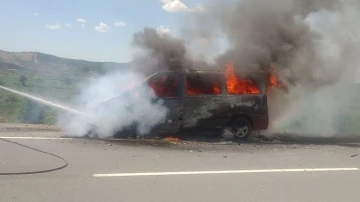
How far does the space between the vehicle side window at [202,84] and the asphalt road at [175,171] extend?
4.43 feet

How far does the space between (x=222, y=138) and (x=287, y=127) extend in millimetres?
4575

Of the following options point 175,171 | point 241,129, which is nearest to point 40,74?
point 241,129

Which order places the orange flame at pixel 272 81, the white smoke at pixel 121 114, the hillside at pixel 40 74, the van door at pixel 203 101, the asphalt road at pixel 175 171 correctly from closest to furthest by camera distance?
Result: the asphalt road at pixel 175 171
the white smoke at pixel 121 114
the van door at pixel 203 101
the orange flame at pixel 272 81
the hillside at pixel 40 74

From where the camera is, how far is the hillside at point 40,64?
5447cm

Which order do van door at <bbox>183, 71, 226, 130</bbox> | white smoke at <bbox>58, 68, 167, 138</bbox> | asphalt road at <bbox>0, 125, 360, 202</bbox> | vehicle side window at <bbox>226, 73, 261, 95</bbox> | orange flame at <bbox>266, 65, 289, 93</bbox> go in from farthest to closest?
orange flame at <bbox>266, 65, 289, 93</bbox>, vehicle side window at <bbox>226, 73, 261, 95</bbox>, van door at <bbox>183, 71, 226, 130</bbox>, white smoke at <bbox>58, 68, 167, 138</bbox>, asphalt road at <bbox>0, 125, 360, 202</bbox>

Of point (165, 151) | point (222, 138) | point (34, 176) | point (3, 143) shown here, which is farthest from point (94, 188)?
point (222, 138)

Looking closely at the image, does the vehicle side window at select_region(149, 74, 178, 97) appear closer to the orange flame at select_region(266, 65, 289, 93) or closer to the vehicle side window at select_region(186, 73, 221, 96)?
→ the vehicle side window at select_region(186, 73, 221, 96)

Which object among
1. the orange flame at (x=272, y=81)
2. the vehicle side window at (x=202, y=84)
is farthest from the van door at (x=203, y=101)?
the orange flame at (x=272, y=81)

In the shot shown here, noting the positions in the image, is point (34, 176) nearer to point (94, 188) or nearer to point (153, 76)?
point (94, 188)

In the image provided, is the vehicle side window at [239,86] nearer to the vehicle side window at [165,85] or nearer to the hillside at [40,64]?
the vehicle side window at [165,85]

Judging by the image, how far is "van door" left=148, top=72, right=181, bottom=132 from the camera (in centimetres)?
932

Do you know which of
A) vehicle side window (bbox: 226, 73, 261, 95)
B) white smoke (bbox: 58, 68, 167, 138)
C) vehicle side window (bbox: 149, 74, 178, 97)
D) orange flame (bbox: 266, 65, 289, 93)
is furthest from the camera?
orange flame (bbox: 266, 65, 289, 93)

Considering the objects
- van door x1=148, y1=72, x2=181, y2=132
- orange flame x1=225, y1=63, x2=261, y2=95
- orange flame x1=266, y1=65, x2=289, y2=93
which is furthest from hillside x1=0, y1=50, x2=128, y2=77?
van door x1=148, y1=72, x2=181, y2=132

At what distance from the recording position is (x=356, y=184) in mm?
6078
